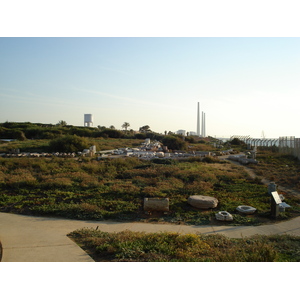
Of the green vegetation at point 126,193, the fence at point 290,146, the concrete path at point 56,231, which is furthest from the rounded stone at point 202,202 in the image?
the fence at point 290,146

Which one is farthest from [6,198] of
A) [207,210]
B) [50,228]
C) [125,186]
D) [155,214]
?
[207,210]

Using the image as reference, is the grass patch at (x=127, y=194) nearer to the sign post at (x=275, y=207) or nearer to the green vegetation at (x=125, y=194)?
the green vegetation at (x=125, y=194)

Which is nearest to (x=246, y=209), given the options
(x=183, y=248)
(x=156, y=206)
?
(x=156, y=206)

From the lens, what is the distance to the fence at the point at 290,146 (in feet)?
76.0

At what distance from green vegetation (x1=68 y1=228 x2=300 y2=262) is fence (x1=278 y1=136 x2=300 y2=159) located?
776 inches

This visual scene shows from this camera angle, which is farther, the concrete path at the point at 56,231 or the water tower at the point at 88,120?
the water tower at the point at 88,120

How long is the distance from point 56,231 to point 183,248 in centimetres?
316

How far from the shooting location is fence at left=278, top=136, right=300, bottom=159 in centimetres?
2316

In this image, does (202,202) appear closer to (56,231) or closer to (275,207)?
(275,207)

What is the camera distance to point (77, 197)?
9.38 meters

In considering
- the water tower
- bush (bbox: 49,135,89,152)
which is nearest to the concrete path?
bush (bbox: 49,135,89,152)

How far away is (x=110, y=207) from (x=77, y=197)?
64.3 inches

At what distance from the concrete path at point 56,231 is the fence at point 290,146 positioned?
17.8 m

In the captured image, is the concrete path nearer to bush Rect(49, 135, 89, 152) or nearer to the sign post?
the sign post
